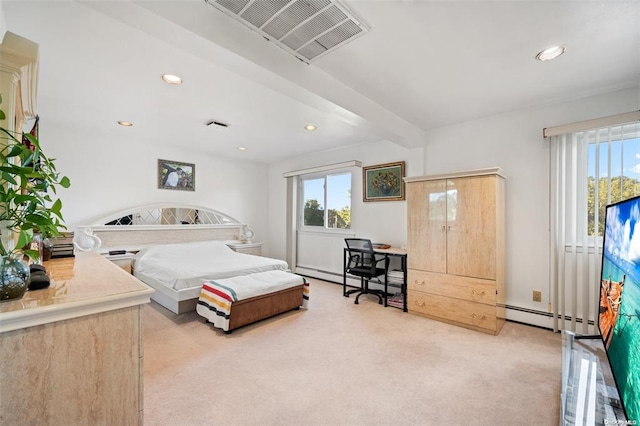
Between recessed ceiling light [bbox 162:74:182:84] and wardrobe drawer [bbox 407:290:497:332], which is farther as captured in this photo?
wardrobe drawer [bbox 407:290:497:332]

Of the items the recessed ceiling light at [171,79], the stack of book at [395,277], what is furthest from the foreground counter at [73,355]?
the stack of book at [395,277]

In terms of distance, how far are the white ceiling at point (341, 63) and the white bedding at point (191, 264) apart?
186 cm

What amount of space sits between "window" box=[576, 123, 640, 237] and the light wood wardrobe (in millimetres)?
742

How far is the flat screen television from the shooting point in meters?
0.89

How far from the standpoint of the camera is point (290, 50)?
76.0 inches

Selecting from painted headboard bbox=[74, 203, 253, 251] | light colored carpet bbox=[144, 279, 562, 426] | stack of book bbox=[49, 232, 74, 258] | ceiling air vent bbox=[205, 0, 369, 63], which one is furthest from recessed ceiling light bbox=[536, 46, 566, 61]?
painted headboard bbox=[74, 203, 253, 251]

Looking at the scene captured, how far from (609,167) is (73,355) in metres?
4.07

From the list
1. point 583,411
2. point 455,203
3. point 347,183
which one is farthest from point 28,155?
point 347,183

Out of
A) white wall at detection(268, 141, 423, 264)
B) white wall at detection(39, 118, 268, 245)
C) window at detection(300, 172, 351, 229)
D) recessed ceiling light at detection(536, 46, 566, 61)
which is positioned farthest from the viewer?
window at detection(300, 172, 351, 229)

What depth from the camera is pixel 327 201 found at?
17.3 ft

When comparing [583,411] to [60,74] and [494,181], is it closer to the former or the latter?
[494,181]

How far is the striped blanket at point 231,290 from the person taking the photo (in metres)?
2.80

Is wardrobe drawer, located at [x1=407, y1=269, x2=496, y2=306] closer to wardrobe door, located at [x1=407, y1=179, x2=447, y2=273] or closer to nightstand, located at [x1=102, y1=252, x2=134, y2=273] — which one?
Answer: wardrobe door, located at [x1=407, y1=179, x2=447, y2=273]

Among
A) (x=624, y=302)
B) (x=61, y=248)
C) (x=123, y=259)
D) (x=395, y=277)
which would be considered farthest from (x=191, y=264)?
(x=624, y=302)
